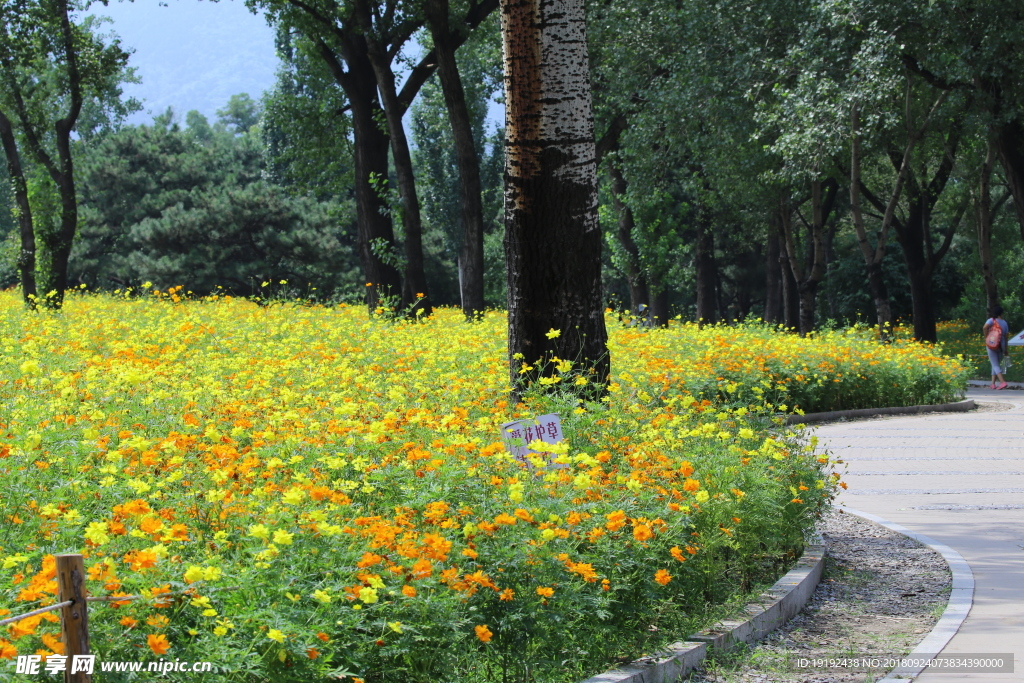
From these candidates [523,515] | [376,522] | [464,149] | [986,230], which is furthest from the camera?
[986,230]

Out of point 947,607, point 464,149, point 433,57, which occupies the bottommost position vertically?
point 947,607

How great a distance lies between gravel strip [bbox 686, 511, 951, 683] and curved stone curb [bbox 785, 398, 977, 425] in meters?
7.58

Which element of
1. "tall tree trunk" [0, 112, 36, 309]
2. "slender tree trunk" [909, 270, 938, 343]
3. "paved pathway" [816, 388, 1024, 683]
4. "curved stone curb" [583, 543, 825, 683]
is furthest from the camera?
"slender tree trunk" [909, 270, 938, 343]

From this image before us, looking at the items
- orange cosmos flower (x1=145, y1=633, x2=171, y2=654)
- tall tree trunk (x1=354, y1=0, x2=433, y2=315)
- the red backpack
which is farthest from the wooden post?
the red backpack

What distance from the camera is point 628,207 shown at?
27281 millimetres

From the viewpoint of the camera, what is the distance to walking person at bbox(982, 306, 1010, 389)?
2192cm

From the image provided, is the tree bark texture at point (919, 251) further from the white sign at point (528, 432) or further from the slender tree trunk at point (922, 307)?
the white sign at point (528, 432)

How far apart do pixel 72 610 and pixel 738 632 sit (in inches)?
128

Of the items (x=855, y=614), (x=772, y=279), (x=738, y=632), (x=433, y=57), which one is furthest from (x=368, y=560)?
(x=772, y=279)

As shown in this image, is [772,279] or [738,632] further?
[772,279]

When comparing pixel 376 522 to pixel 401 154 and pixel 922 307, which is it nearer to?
pixel 401 154

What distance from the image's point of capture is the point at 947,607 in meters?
5.81

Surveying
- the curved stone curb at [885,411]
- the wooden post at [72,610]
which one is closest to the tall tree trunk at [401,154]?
the curved stone curb at [885,411]

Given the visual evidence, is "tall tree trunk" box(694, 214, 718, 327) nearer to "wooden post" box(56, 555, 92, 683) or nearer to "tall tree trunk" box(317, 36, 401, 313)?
"tall tree trunk" box(317, 36, 401, 313)
